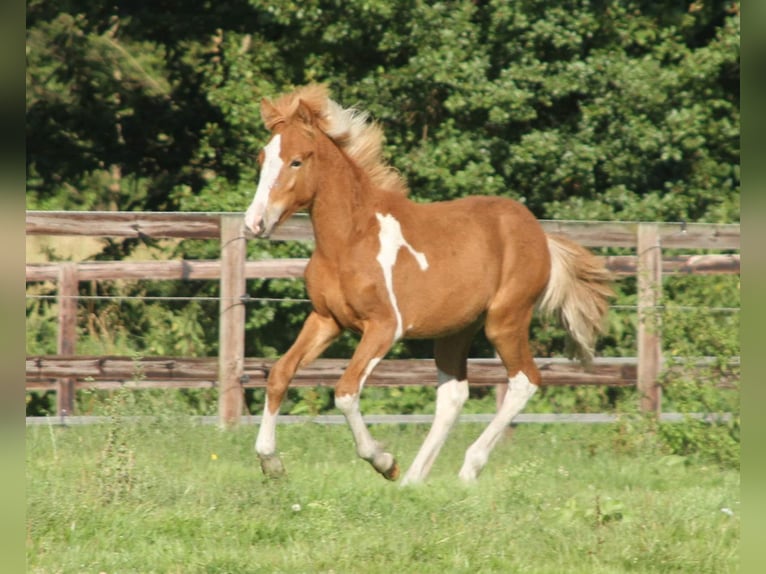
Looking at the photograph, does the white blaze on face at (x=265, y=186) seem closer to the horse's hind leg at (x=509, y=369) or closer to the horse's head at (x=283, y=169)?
the horse's head at (x=283, y=169)

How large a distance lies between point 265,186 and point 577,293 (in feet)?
8.20

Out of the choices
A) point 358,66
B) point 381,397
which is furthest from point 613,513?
point 358,66

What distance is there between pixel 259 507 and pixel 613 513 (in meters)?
1.70

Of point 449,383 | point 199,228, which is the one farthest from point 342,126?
point 199,228

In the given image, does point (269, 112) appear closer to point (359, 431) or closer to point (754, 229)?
point (359, 431)

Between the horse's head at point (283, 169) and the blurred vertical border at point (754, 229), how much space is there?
4746 millimetres

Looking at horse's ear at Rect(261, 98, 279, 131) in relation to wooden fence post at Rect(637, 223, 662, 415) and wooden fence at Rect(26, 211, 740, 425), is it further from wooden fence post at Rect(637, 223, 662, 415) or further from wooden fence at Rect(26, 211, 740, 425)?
wooden fence post at Rect(637, 223, 662, 415)

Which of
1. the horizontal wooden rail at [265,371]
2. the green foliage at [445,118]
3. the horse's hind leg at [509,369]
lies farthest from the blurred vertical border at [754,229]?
the green foliage at [445,118]

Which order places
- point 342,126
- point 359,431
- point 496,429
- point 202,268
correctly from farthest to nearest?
1. point 202,268
2. point 496,429
3. point 342,126
4. point 359,431

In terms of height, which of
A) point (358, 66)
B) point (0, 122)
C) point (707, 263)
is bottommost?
point (707, 263)

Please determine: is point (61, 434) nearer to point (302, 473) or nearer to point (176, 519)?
point (302, 473)

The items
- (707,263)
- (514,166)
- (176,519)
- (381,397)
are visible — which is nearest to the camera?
(176,519)

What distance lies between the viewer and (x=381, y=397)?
11250 millimetres

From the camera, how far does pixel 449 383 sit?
7070mm
